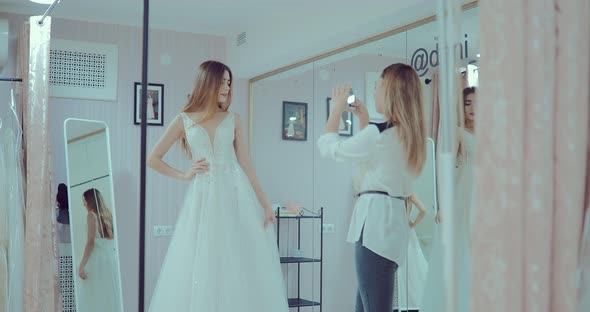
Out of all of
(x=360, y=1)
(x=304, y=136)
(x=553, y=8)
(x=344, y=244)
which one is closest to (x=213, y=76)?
(x=304, y=136)

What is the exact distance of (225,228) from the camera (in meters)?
2.50

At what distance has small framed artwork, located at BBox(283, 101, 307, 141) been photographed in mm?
2467

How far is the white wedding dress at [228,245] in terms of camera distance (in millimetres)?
2479

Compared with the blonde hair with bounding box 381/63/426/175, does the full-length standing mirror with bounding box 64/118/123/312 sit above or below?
below

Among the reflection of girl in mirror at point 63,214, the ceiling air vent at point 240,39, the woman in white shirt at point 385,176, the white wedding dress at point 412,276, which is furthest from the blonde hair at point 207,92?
the reflection of girl in mirror at point 63,214

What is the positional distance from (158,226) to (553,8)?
80.0 inches

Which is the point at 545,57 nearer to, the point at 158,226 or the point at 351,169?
the point at 351,169

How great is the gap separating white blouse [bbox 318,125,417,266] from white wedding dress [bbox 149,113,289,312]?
439 mm

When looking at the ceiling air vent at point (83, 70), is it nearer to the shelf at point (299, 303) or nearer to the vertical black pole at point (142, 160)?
the vertical black pole at point (142, 160)

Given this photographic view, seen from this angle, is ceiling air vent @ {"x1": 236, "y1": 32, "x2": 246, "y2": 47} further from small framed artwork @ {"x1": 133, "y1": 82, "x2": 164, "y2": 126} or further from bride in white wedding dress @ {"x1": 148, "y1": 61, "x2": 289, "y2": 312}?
small framed artwork @ {"x1": 133, "y1": 82, "x2": 164, "y2": 126}

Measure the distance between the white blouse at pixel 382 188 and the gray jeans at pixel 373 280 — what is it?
3 cm

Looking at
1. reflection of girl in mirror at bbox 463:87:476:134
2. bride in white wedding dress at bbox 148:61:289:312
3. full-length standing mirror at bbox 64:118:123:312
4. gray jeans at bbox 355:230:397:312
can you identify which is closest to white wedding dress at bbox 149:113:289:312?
bride in white wedding dress at bbox 148:61:289:312

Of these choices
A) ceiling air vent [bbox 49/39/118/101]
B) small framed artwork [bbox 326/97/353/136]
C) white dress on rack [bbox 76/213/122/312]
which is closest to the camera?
small framed artwork [bbox 326/97/353/136]

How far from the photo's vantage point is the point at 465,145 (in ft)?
5.20
